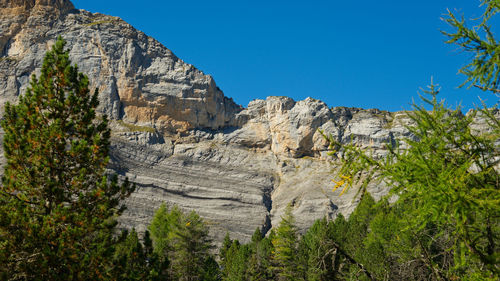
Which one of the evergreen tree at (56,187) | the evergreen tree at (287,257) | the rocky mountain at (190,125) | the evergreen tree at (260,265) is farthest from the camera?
the rocky mountain at (190,125)

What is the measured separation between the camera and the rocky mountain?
4080 inches

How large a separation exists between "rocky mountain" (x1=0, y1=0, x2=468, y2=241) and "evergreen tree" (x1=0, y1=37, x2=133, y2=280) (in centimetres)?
8577

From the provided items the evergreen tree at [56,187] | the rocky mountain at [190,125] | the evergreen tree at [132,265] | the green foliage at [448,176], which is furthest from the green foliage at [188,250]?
the rocky mountain at [190,125]

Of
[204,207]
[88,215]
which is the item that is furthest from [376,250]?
[204,207]

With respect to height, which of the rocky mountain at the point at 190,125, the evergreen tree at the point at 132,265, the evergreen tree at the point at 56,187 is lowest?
the evergreen tree at the point at 132,265

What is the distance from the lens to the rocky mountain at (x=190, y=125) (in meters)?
104

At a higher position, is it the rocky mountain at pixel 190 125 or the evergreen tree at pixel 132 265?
the rocky mountain at pixel 190 125

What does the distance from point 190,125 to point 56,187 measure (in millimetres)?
115970

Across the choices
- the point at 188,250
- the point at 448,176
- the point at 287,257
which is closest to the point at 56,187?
the point at 448,176

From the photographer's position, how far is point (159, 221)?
52719mm

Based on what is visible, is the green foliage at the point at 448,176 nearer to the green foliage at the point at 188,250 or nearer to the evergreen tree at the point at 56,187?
the evergreen tree at the point at 56,187

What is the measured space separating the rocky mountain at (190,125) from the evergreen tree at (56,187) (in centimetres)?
8577

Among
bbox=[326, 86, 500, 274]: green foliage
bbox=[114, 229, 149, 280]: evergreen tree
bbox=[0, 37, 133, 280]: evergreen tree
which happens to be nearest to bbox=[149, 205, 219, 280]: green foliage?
bbox=[114, 229, 149, 280]: evergreen tree

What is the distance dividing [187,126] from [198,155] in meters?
13.9
